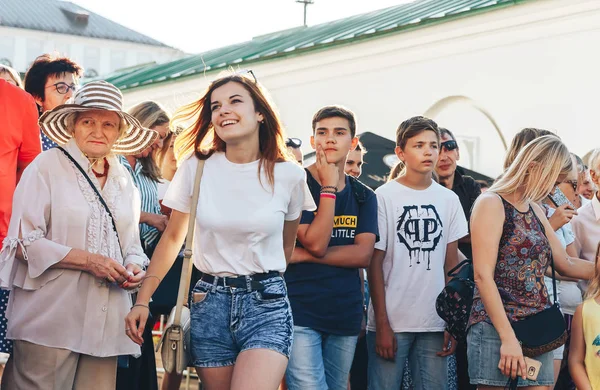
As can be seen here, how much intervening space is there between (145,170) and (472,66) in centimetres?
997

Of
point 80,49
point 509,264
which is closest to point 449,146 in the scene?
point 509,264

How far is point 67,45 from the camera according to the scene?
77.9m

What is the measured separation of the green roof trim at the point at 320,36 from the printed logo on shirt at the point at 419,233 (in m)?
7.34

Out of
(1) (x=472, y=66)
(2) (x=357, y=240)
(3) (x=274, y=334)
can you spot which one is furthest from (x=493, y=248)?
(1) (x=472, y=66)

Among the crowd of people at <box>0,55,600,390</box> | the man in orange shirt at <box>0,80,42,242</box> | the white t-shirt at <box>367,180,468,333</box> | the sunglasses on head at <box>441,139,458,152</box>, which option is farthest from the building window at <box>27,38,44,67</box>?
the man in orange shirt at <box>0,80,42,242</box>

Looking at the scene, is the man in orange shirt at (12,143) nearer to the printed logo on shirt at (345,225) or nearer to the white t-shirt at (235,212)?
the white t-shirt at (235,212)

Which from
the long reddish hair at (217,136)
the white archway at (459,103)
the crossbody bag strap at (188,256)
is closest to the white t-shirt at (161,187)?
the long reddish hair at (217,136)

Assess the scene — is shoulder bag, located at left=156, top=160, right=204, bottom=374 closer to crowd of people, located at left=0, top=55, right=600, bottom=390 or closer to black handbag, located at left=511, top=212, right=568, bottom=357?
crowd of people, located at left=0, top=55, right=600, bottom=390

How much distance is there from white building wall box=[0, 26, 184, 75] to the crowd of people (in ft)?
223

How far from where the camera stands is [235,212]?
4.86m

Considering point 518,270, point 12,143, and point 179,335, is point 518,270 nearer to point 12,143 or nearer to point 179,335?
point 179,335

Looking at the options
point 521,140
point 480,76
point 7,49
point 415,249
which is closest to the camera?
point 415,249

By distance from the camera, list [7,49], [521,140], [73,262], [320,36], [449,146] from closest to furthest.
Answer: [73,262], [521,140], [449,146], [320,36], [7,49]

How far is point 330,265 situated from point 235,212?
1327mm
